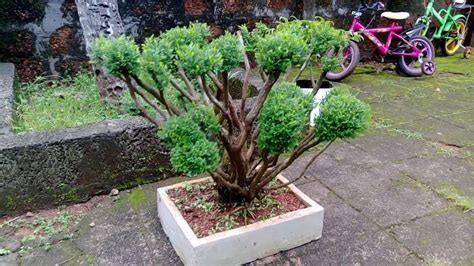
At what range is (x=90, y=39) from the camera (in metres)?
2.59

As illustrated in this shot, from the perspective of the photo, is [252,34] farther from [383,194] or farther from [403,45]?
[403,45]

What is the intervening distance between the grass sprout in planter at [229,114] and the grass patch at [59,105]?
2.81ft

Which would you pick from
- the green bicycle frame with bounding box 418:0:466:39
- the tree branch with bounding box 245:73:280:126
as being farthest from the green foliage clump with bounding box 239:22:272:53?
the green bicycle frame with bounding box 418:0:466:39

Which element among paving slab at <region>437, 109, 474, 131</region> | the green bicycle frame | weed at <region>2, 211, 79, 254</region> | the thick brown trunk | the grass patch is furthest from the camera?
the green bicycle frame

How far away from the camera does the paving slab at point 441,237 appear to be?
166cm

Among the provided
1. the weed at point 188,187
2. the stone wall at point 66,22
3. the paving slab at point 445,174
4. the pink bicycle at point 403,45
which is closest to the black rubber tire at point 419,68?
the pink bicycle at point 403,45

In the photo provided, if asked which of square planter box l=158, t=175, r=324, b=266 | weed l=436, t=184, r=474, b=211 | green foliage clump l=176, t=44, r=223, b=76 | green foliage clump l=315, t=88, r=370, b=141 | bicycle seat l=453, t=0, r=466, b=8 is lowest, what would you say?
weed l=436, t=184, r=474, b=211

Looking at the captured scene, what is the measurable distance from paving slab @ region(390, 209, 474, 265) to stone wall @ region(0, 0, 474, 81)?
291 cm

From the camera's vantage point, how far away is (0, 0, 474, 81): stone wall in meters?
3.20

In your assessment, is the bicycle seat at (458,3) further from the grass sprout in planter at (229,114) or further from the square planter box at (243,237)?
the square planter box at (243,237)

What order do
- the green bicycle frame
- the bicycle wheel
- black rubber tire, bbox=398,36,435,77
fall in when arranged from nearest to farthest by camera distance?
black rubber tire, bbox=398,36,435,77 < the green bicycle frame < the bicycle wheel

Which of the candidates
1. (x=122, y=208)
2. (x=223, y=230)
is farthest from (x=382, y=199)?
(x=122, y=208)

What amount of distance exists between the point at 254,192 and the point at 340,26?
3.77 meters

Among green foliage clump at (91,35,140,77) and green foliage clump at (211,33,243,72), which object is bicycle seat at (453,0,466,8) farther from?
green foliage clump at (91,35,140,77)
